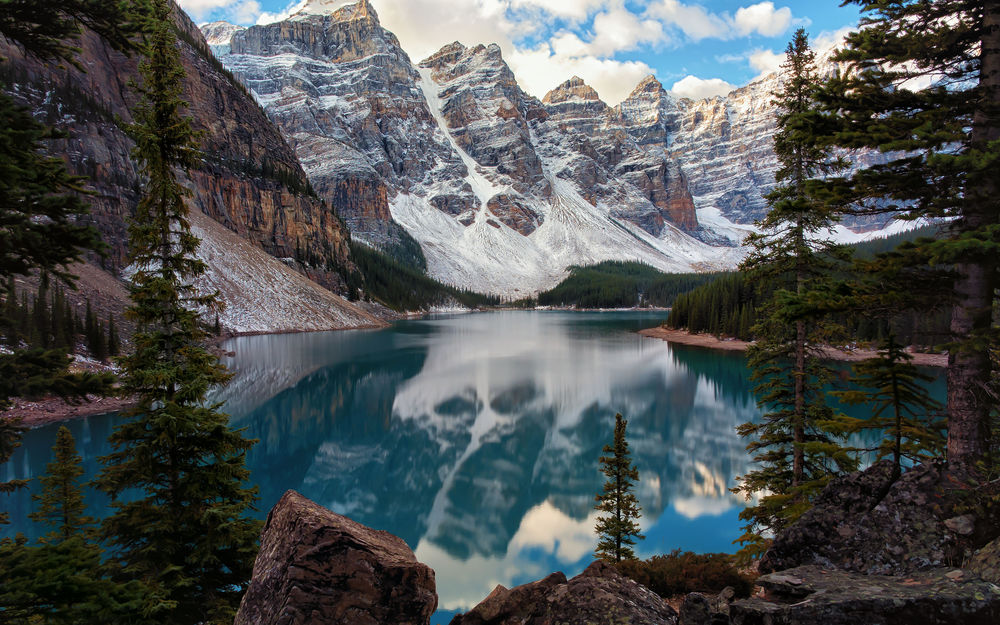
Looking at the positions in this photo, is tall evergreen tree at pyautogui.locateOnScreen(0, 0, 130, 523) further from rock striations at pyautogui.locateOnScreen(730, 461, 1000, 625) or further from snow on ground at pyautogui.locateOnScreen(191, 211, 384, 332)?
snow on ground at pyautogui.locateOnScreen(191, 211, 384, 332)

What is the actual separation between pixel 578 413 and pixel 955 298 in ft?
94.9

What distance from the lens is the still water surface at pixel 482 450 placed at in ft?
56.9

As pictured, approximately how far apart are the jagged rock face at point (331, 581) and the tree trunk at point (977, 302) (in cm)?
628

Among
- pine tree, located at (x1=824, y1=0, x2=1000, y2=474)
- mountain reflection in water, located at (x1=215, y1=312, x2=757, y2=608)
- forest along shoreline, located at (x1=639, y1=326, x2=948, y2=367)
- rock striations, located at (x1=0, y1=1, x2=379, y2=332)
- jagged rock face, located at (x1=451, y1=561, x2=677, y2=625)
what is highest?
rock striations, located at (x1=0, y1=1, x2=379, y2=332)

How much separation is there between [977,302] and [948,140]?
1.93 meters

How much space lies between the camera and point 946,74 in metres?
6.27

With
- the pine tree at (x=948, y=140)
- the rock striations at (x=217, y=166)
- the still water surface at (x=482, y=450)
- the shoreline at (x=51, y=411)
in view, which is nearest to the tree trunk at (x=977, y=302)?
the pine tree at (x=948, y=140)

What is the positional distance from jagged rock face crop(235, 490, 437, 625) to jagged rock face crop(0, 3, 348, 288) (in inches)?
2486

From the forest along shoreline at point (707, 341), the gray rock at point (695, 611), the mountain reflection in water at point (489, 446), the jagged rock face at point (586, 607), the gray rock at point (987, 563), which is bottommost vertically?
the mountain reflection in water at point (489, 446)

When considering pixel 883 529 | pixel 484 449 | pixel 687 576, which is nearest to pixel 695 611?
pixel 883 529

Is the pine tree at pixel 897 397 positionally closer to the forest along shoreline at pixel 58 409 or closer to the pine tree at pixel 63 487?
the pine tree at pixel 63 487

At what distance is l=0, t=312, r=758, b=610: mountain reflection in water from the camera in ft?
57.1

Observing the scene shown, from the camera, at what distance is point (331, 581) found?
17.0 ft

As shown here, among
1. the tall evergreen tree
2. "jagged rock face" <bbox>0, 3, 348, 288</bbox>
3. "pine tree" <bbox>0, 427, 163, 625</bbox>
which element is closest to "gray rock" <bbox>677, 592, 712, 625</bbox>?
"pine tree" <bbox>0, 427, 163, 625</bbox>
